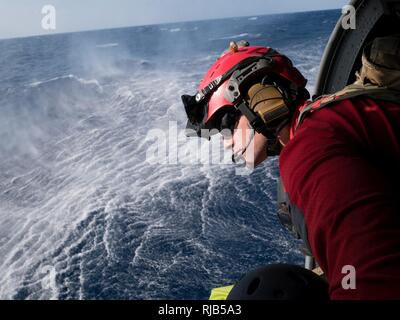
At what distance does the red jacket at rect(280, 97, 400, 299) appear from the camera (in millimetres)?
713

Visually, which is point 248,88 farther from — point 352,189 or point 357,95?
point 352,189

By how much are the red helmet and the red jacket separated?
89cm

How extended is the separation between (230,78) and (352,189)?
1.27 meters

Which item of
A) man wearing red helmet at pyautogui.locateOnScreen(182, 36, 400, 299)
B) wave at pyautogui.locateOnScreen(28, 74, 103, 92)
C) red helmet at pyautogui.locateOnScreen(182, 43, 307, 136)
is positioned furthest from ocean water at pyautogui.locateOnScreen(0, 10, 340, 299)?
man wearing red helmet at pyautogui.locateOnScreen(182, 36, 400, 299)

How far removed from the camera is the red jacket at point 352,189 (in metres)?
0.71

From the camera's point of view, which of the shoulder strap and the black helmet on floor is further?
the black helmet on floor

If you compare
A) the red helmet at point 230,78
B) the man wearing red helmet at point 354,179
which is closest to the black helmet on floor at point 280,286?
the man wearing red helmet at point 354,179

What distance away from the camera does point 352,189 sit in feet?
2.61

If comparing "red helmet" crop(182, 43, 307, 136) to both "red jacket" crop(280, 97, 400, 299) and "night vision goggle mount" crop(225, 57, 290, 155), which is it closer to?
"night vision goggle mount" crop(225, 57, 290, 155)

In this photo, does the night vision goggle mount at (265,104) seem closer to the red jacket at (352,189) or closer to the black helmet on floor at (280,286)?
the black helmet on floor at (280,286)

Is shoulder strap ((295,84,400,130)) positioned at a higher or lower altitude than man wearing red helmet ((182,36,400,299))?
higher

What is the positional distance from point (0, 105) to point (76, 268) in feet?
51.4
